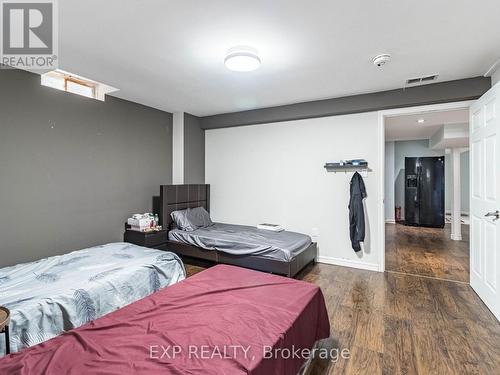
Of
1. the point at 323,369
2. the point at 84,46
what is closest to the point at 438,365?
the point at 323,369

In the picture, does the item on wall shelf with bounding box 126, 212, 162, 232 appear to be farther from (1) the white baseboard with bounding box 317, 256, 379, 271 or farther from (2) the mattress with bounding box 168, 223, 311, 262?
(1) the white baseboard with bounding box 317, 256, 379, 271

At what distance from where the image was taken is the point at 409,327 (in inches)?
92.5

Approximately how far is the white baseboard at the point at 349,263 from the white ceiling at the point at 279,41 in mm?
2525

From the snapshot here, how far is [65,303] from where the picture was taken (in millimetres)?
1926

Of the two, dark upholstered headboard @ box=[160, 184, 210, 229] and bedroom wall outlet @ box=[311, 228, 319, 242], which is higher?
dark upholstered headboard @ box=[160, 184, 210, 229]

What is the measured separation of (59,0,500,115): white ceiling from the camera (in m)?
1.90

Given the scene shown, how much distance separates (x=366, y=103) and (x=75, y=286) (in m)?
4.03

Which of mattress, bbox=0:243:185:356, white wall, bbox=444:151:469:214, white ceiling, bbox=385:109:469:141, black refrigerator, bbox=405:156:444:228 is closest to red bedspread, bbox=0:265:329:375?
mattress, bbox=0:243:185:356

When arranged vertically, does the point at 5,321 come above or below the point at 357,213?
below

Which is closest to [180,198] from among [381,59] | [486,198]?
[381,59]

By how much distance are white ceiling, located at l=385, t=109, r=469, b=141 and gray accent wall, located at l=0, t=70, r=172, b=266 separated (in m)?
4.58

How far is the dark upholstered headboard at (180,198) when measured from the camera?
4250 mm

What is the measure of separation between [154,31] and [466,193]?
10.3m

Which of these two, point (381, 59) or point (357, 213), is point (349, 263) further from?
point (381, 59)
